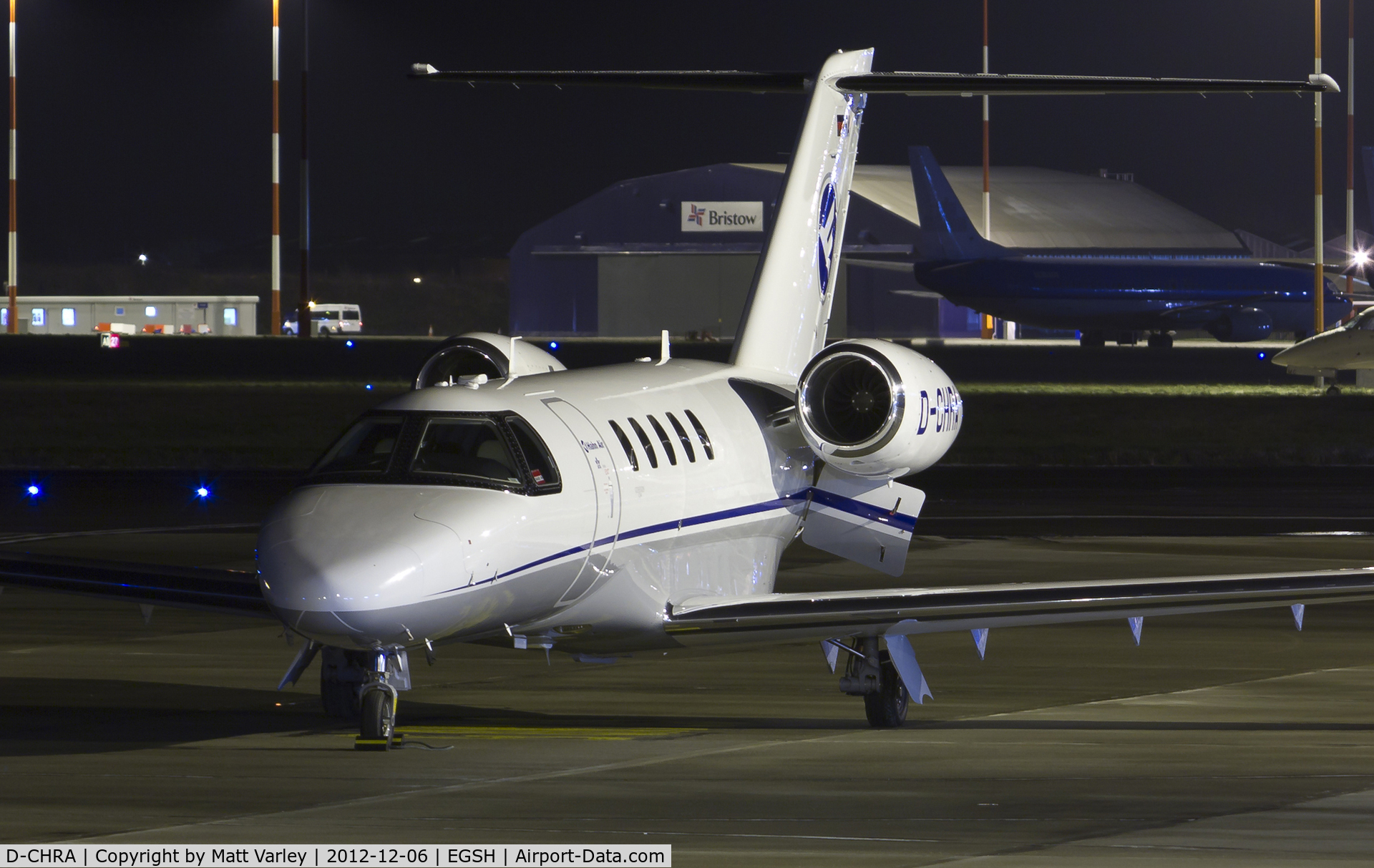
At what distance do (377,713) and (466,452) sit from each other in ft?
5.47

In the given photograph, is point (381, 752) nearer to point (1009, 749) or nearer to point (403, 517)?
point (403, 517)

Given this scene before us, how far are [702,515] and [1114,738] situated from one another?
3333mm

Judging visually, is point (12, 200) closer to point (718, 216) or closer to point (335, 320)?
point (718, 216)

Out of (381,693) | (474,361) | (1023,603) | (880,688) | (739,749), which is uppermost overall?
(474,361)

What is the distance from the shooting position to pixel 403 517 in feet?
37.2

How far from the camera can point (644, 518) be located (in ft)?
44.4

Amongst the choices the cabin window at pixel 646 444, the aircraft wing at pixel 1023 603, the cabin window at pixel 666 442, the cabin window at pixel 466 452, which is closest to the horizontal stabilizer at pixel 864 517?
the cabin window at pixel 666 442

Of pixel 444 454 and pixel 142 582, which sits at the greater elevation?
pixel 444 454

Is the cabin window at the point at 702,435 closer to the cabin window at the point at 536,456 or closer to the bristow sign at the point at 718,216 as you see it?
the cabin window at the point at 536,456

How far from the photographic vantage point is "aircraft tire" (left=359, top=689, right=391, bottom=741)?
1188cm

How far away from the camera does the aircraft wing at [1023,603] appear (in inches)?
497

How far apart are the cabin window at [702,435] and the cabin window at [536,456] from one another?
2.35 meters

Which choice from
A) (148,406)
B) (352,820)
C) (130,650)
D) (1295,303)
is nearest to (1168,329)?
(1295,303)

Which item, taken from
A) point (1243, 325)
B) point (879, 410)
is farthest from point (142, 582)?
point (1243, 325)
